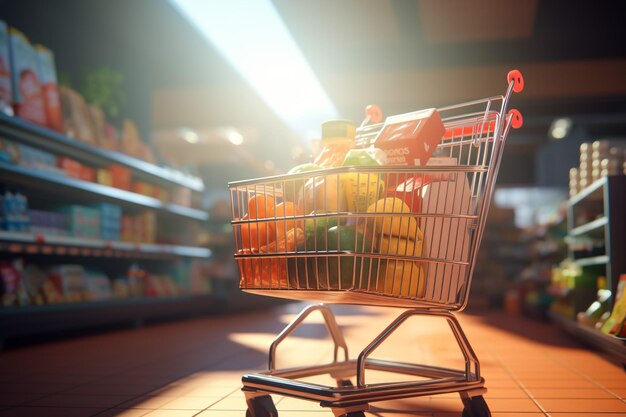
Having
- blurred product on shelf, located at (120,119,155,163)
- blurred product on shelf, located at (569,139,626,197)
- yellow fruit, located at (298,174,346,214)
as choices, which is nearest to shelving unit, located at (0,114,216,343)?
blurred product on shelf, located at (120,119,155,163)

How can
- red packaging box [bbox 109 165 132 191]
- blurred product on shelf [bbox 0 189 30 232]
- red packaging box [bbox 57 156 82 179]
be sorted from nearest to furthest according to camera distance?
blurred product on shelf [bbox 0 189 30 232] → red packaging box [bbox 57 156 82 179] → red packaging box [bbox 109 165 132 191]

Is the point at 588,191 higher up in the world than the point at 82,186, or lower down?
lower down

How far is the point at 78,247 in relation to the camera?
493cm

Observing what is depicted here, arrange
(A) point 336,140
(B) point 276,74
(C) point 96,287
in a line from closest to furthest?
(A) point 336,140 → (C) point 96,287 → (B) point 276,74

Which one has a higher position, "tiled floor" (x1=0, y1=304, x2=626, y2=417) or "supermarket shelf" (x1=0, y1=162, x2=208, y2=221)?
"supermarket shelf" (x1=0, y1=162, x2=208, y2=221)

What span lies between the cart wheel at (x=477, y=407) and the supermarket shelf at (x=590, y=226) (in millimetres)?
2010

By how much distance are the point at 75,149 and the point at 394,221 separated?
3.91 metres

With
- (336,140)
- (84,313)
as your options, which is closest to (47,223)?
(84,313)

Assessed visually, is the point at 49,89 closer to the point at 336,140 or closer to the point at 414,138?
the point at 336,140

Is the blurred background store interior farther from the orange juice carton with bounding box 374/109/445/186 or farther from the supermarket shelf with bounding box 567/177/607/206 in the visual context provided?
the orange juice carton with bounding box 374/109/445/186

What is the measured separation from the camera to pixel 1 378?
9.39 ft

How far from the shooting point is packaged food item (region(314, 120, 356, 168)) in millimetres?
1999

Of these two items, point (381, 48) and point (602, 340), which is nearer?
point (602, 340)

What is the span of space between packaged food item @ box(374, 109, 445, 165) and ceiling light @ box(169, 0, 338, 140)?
4978 mm
